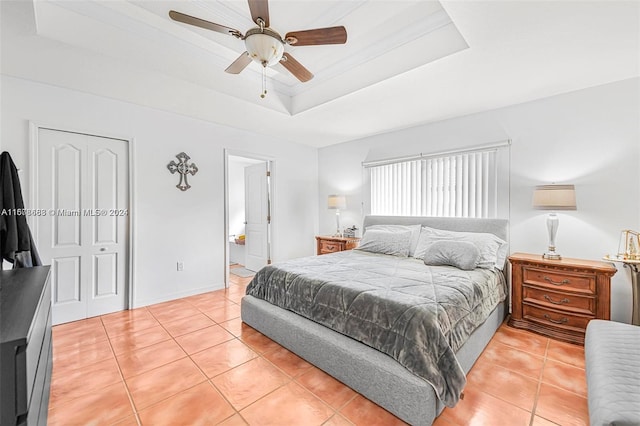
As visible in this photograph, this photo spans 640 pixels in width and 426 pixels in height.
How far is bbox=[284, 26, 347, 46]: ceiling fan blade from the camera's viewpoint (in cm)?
178

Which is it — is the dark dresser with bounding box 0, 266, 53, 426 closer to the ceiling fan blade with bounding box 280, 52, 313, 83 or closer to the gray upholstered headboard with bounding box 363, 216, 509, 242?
the ceiling fan blade with bounding box 280, 52, 313, 83

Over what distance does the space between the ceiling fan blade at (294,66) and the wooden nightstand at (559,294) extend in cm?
280

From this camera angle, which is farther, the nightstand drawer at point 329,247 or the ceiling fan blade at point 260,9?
the nightstand drawer at point 329,247

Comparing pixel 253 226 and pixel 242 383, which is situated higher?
pixel 253 226

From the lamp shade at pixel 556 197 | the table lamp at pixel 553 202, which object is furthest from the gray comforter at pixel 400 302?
the lamp shade at pixel 556 197

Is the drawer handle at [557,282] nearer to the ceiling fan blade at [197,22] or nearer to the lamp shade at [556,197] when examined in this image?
the lamp shade at [556,197]

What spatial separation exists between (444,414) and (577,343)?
1798mm

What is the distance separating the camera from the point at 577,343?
2473 millimetres

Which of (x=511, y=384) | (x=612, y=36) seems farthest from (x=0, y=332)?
(x=612, y=36)

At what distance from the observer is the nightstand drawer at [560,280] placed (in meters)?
2.46

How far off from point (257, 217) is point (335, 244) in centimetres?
165

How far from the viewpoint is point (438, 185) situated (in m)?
3.89

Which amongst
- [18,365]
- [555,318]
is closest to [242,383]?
[18,365]

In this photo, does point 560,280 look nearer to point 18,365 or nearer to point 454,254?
point 454,254
